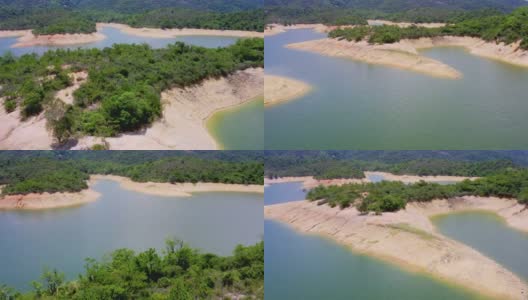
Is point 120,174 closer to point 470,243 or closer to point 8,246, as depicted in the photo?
point 8,246

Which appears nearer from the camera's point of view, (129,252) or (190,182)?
(129,252)

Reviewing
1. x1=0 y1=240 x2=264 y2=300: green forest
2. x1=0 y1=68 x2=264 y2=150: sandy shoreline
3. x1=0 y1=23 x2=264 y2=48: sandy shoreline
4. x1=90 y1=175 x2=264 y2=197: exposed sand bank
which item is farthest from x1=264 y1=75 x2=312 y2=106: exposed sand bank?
x1=0 y1=23 x2=264 y2=48: sandy shoreline

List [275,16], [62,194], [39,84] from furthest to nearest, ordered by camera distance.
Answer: [275,16] → [62,194] → [39,84]

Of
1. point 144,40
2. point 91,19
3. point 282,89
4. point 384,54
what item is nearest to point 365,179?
point 384,54

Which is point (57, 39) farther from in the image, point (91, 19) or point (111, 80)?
point (111, 80)

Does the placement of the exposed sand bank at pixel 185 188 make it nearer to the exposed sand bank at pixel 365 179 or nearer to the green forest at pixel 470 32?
the exposed sand bank at pixel 365 179

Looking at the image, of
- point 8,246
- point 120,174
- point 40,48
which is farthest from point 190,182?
point 40,48
